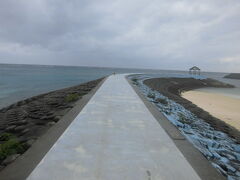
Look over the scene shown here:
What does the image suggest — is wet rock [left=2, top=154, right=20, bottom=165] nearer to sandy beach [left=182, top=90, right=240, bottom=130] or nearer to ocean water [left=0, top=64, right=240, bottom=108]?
sandy beach [left=182, top=90, right=240, bottom=130]

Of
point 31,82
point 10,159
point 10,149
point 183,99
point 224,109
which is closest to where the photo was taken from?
point 10,159

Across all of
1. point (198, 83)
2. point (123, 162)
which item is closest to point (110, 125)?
point (123, 162)

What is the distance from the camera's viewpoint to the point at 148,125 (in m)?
4.07

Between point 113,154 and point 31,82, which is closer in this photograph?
point 113,154

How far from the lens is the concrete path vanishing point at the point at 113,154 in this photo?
7.29ft

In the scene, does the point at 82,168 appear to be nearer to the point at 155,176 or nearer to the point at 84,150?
the point at 84,150

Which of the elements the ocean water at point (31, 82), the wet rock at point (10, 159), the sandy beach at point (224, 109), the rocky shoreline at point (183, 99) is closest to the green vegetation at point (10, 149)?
the wet rock at point (10, 159)

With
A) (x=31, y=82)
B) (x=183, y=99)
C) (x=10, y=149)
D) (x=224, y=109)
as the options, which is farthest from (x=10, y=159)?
(x=31, y=82)

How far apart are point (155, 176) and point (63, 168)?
3.82 feet

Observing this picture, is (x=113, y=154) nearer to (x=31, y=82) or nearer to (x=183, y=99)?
(x=183, y=99)

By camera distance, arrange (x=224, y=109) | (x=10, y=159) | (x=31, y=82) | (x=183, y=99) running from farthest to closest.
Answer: (x=31, y=82), (x=183, y=99), (x=224, y=109), (x=10, y=159)

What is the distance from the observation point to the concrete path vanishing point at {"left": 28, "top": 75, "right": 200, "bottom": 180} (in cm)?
222

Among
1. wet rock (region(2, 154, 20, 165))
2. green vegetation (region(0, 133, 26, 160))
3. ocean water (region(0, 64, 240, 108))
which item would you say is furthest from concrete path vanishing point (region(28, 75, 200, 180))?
ocean water (region(0, 64, 240, 108))

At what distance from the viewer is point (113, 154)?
2.70 m
